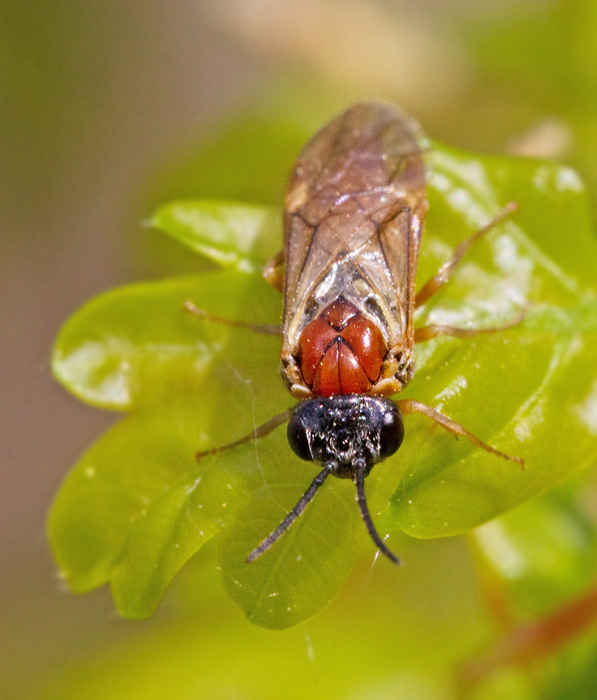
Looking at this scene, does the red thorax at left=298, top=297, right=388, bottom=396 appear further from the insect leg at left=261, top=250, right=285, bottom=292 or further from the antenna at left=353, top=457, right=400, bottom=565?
the antenna at left=353, top=457, right=400, bottom=565

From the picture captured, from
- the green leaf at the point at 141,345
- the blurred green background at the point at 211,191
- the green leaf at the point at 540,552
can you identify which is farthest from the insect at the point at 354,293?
the green leaf at the point at 540,552

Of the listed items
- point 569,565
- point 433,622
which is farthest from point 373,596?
point 569,565

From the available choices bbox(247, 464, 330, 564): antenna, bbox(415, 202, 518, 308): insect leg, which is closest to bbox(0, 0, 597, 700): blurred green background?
bbox(247, 464, 330, 564): antenna

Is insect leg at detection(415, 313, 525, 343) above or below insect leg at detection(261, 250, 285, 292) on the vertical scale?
above

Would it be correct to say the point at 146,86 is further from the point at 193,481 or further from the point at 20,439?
the point at 193,481

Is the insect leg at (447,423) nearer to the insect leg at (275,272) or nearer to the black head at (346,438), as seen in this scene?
the black head at (346,438)

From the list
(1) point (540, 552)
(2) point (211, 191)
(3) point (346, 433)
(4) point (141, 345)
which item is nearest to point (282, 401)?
(3) point (346, 433)
